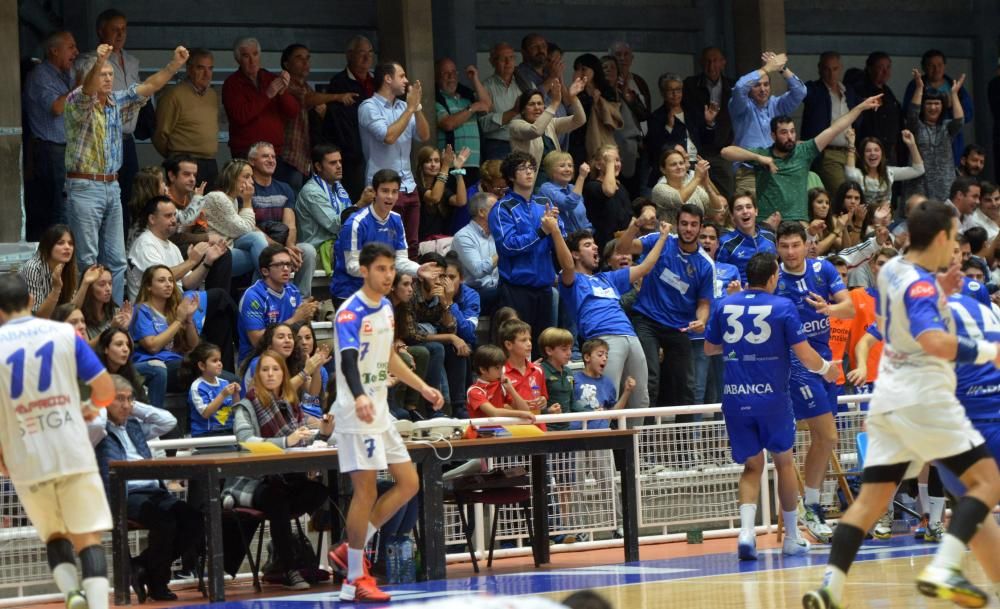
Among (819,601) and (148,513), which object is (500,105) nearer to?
(148,513)

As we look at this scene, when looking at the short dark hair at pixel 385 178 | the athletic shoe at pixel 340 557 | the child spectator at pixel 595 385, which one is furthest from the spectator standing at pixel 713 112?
the athletic shoe at pixel 340 557

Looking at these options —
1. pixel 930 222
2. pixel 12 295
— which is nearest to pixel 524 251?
pixel 12 295

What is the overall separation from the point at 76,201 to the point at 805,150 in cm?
766

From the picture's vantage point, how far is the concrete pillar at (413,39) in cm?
1723

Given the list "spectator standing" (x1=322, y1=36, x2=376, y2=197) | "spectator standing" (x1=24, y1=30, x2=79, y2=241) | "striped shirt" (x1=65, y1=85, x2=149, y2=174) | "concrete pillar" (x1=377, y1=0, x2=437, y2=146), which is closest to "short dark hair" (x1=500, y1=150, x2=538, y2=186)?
"spectator standing" (x1=322, y1=36, x2=376, y2=197)

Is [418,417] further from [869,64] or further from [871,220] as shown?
[869,64]

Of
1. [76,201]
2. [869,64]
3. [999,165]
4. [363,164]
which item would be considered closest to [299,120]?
[363,164]

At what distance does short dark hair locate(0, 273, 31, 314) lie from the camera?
8.45 meters

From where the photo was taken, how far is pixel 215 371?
477 inches

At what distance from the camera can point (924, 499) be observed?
13.0 m

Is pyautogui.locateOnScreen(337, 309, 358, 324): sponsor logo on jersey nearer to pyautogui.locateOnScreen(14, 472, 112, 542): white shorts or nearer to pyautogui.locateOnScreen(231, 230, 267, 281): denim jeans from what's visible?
pyautogui.locateOnScreen(14, 472, 112, 542): white shorts

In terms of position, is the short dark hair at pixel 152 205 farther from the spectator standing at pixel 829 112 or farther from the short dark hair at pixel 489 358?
the spectator standing at pixel 829 112

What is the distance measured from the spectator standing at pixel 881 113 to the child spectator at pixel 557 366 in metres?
6.65

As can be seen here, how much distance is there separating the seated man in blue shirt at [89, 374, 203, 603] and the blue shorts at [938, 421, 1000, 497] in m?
5.10
